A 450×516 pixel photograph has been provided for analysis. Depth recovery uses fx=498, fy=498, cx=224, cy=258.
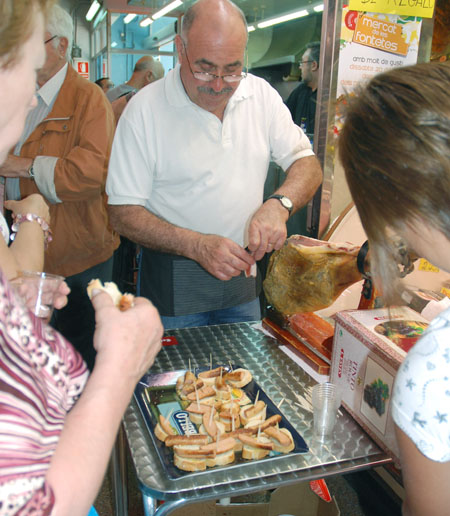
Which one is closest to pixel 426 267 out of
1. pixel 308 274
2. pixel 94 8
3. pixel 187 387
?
pixel 308 274

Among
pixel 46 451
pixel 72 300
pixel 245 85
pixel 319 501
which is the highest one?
pixel 245 85

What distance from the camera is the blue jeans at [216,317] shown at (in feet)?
7.27

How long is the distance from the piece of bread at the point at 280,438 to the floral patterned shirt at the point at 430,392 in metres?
0.49

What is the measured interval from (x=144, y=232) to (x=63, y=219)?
71 cm

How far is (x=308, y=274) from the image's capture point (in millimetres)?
1776

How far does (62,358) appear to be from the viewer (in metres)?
0.87

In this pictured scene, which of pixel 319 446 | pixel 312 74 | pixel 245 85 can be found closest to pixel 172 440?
pixel 319 446

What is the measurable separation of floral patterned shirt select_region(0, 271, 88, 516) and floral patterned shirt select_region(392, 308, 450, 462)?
0.58m

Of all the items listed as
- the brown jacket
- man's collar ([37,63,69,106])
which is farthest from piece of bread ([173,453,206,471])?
man's collar ([37,63,69,106])

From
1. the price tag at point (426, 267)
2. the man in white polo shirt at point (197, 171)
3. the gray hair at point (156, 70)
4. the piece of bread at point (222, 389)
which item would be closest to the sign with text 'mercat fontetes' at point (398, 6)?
the man in white polo shirt at point (197, 171)

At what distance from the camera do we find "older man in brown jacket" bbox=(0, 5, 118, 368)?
2424mm

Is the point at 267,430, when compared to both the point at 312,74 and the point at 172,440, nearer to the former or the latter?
the point at 172,440

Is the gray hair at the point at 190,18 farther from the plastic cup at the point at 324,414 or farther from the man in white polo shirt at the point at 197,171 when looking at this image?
the plastic cup at the point at 324,414

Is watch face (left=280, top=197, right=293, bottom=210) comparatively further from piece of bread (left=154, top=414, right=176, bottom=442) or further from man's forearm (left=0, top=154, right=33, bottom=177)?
man's forearm (left=0, top=154, right=33, bottom=177)
